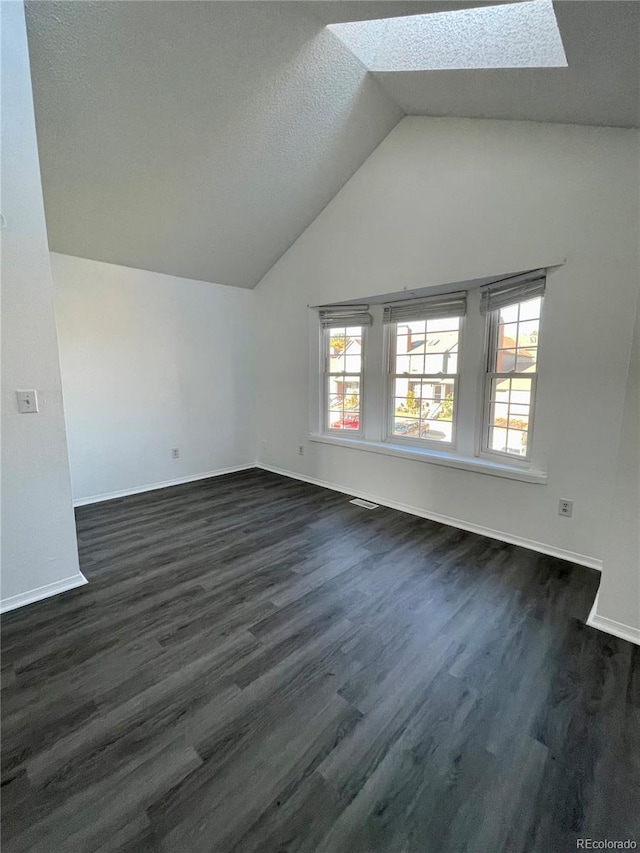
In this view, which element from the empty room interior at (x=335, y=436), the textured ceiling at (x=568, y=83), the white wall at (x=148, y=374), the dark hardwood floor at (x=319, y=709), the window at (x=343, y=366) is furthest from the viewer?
the window at (x=343, y=366)

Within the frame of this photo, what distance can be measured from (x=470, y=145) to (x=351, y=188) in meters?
1.17

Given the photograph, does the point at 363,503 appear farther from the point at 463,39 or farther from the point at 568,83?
the point at 463,39

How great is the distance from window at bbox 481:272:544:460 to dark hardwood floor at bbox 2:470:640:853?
951 millimetres

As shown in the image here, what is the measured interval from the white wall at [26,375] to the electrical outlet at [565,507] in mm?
3297

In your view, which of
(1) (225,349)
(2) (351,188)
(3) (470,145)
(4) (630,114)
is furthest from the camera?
(1) (225,349)

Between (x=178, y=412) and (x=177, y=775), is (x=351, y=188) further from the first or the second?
(x=177, y=775)

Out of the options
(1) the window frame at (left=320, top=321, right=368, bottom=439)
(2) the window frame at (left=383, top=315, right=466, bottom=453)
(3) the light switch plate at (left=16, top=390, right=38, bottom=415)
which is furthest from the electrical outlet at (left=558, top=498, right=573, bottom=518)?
(3) the light switch plate at (left=16, top=390, right=38, bottom=415)

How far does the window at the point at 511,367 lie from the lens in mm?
2785

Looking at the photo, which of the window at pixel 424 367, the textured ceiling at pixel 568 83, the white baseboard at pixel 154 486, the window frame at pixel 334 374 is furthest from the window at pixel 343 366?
the textured ceiling at pixel 568 83

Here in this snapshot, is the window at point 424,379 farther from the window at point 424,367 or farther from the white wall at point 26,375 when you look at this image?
the white wall at point 26,375

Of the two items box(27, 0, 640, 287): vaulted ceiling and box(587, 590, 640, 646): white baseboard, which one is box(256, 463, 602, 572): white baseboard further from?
box(27, 0, 640, 287): vaulted ceiling

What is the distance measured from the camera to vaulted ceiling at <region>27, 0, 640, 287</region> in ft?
6.27

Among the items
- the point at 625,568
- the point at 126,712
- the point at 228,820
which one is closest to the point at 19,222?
the point at 126,712

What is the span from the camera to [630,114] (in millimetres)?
2031
